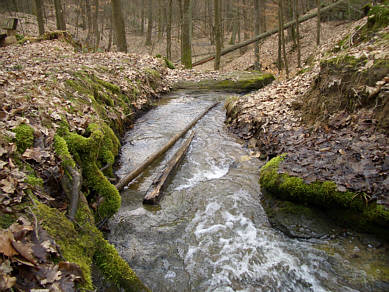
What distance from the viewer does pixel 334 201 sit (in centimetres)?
378

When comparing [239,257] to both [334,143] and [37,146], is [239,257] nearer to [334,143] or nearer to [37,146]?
[334,143]

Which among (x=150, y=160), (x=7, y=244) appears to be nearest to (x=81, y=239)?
(x=7, y=244)

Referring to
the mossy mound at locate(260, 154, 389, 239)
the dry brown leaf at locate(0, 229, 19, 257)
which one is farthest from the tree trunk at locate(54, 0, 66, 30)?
the dry brown leaf at locate(0, 229, 19, 257)

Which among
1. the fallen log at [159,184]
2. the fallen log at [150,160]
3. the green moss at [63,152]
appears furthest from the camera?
the fallen log at [150,160]

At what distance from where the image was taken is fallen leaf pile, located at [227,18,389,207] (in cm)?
373

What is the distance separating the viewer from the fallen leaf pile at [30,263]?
1836 millimetres

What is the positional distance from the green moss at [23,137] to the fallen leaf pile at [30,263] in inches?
54.8

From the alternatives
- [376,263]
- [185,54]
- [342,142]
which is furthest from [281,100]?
[185,54]

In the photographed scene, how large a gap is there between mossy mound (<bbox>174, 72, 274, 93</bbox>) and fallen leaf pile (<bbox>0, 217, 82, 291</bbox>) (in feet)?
38.7

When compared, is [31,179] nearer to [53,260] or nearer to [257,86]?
[53,260]

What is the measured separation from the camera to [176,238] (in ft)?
13.1

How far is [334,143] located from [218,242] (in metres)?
2.62

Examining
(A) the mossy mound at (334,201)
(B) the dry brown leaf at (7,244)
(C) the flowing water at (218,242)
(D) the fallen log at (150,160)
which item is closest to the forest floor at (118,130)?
(B) the dry brown leaf at (7,244)

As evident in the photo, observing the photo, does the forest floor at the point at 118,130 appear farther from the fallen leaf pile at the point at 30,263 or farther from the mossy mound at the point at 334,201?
the mossy mound at the point at 334,201
